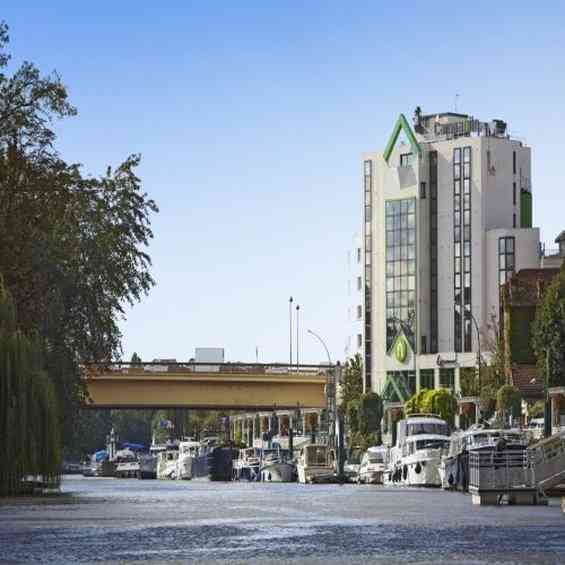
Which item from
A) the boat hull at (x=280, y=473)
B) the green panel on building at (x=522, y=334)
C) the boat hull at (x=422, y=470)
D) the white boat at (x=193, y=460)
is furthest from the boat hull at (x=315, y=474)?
the green panel on building at (x=522, y=334)

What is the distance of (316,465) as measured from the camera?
134000 mm

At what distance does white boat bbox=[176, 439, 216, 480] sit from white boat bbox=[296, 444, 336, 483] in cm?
1584

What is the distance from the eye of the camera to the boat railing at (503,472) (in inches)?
2608

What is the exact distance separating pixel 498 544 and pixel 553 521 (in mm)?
11600

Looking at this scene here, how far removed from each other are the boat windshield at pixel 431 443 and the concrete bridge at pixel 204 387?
133ft

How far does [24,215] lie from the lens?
73438 millimetres

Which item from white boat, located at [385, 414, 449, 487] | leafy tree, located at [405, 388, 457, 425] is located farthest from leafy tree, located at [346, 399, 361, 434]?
white boat, located at [385, 414, 449, 487]

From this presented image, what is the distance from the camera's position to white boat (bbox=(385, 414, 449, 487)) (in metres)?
104

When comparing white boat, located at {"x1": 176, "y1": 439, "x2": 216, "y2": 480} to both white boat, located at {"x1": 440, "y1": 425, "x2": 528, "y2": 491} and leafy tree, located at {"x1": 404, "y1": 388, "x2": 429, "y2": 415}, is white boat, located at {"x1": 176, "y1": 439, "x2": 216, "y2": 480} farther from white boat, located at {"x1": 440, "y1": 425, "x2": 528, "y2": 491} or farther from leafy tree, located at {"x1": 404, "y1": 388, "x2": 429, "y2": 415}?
white boat, located at {"x1": 440, "y1": 425, "x2": 528, "y2": 491}

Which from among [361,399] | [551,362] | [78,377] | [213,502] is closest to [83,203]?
[78,377]

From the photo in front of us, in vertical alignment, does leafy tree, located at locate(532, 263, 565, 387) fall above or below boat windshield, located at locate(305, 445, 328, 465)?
above

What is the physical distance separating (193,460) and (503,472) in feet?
310

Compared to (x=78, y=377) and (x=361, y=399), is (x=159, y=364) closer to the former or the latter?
(x=361, y=399)

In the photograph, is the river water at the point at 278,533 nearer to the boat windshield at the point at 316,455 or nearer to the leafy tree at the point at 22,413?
the leafy tree at the point at 22,413
